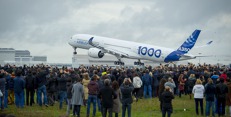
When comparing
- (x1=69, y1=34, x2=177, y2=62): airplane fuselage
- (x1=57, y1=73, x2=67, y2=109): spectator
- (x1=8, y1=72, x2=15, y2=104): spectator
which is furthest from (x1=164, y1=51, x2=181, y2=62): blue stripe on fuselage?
(x1=57, y1=73, x2=67, y2=109): spectator

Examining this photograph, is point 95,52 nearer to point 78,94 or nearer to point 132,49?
point 132,49

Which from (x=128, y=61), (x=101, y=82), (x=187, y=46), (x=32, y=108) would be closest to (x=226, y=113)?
(x=101, y=82)

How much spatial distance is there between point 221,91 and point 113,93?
239 inches

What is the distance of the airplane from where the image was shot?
5827cm

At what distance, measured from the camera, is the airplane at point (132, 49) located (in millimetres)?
58266

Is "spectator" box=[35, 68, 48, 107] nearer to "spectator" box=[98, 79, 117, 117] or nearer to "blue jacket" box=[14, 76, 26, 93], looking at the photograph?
"blue jacket" box=[14, 76, 26, 93]

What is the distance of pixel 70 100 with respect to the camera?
21.2 metres

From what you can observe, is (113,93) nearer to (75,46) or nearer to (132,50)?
(132,50)

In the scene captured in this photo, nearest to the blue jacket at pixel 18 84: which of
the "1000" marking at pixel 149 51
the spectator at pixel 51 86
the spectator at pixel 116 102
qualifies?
the spectator at pixel 51 86

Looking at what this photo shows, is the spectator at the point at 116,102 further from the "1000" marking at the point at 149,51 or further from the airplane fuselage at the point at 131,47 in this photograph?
the "1000" marking at the point at 149,51

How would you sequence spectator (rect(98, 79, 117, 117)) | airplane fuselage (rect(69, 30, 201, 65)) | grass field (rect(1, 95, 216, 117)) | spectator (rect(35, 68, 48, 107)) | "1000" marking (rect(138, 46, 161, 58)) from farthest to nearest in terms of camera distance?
1. "1000" marking (rect(138, 46, 161, 58))
2. airplane fuselage (rect(69, 30, 201, 65))
3. spectator (rect(35, 68, 48, 107))
4. grass field (rect(1, 95, 216, 117))
5. spectator (rect(98, 79, 117, 117))

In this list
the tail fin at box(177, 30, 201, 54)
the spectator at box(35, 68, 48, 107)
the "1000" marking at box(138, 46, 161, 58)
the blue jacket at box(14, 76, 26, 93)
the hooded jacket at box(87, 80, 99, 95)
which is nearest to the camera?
the hooded jacket at box(87, 80, 99, 95)

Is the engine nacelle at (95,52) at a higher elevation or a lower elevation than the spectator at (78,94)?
higher

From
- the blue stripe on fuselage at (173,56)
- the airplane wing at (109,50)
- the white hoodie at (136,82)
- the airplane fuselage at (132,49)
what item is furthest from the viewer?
the airplane wing at (109,50)
